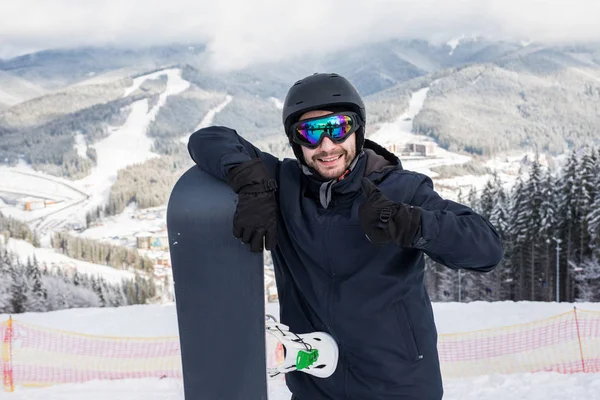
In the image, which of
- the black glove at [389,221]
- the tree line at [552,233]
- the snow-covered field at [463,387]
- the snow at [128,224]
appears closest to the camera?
the black glove at [389,221]

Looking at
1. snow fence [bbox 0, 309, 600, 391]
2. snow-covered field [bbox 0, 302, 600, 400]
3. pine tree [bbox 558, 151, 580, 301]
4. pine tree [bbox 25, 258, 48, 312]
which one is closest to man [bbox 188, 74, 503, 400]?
snow-covered field [bbox 0, 302, 600, 400]

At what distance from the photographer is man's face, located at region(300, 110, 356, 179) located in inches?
72.2

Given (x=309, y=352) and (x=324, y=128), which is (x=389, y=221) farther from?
(x=309, y=352)

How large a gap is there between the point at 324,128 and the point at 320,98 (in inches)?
4.4

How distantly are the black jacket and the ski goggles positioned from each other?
107mm

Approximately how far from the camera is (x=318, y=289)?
186 centimetres

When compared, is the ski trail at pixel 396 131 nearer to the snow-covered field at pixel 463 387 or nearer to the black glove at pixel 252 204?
the snow-covered field at pixel 463 387

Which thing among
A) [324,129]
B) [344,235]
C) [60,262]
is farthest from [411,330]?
[60,262]

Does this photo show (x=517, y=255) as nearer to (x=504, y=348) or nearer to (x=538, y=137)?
(x=504, y=348)

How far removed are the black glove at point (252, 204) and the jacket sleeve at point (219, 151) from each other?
0.15ft

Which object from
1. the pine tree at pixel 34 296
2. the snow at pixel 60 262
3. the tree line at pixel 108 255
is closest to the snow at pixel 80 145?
the snow at pixel 60 262

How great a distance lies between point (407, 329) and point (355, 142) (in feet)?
2.22

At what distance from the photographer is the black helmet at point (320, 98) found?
189 cm

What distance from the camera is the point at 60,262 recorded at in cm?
7819
